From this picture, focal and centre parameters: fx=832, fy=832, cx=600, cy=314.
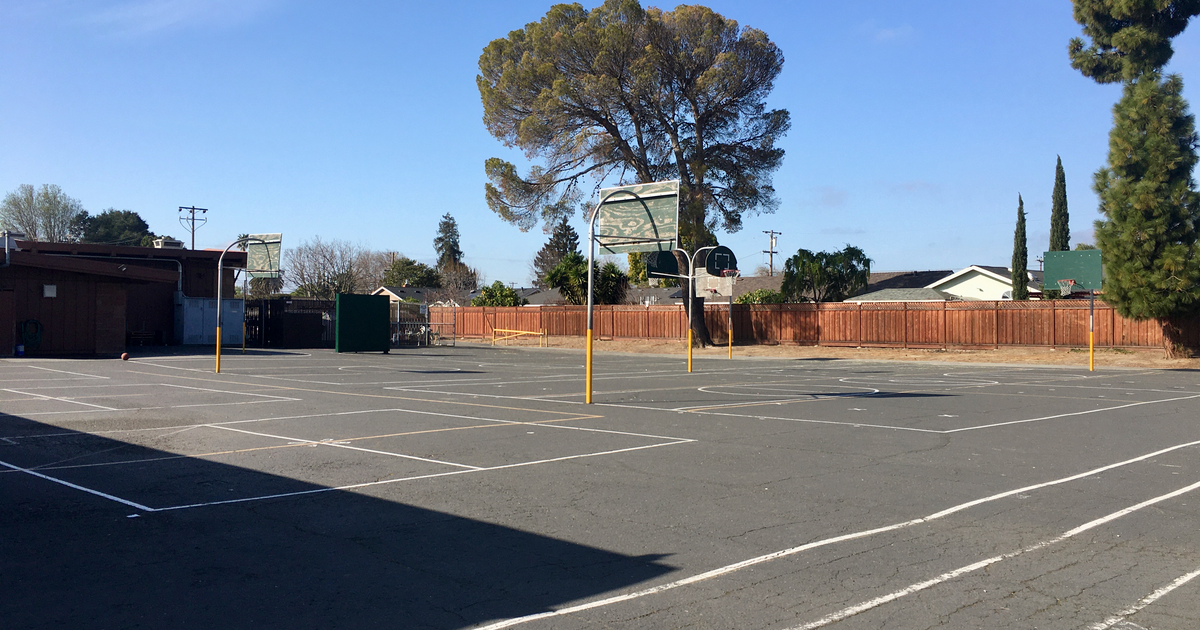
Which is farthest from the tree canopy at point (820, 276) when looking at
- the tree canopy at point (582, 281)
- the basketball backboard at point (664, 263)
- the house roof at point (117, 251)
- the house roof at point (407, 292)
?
the house roof at point (407, 292)

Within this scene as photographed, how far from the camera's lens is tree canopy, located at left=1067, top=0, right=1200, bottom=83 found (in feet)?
111

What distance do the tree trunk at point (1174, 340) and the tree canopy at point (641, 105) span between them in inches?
721

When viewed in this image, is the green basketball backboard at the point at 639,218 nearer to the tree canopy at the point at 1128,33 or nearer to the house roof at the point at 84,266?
the house roof at the point at 84,266

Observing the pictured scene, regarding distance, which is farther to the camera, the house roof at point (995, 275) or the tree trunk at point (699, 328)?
the house roof at point (995, 275)

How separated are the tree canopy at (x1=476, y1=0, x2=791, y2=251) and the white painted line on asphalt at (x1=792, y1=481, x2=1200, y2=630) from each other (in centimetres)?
3436

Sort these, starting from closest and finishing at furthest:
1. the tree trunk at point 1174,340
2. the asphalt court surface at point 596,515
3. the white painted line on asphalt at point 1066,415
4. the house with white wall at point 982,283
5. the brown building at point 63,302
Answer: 1. the asphalt court surface at point 596,515
2. the white painted line on asphalt at point 1066,415
3. the brown building at point 63,302
4. the tree trunk at point 1174,340
5. the house with white wall at point 982,283

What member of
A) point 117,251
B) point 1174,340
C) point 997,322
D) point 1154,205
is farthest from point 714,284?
point 117,251

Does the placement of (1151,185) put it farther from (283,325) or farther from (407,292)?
(407,292)

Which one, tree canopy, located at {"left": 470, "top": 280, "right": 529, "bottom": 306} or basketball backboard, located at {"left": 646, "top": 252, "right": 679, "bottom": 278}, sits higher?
basketball backboard, located at {"left": 646, "top": 252, "right": 679, "bottom": 278}

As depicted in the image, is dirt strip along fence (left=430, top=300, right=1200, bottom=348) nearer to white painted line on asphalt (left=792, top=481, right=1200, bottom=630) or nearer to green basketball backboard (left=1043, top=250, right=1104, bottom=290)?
green basketball backboard (left=1043, top=250, right=1104, bottom=290)

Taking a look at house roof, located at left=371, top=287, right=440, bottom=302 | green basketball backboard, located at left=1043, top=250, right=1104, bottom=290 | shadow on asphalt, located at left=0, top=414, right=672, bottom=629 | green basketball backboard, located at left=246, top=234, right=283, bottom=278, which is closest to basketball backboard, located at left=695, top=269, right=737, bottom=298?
green basketball backboard, located at left=1043, top=250, right=1104, bottom=290

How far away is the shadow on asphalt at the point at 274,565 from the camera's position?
4973 mm

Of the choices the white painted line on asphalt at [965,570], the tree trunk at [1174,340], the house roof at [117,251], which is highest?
the house roof at [117,251]

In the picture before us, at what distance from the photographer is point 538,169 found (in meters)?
43.7
